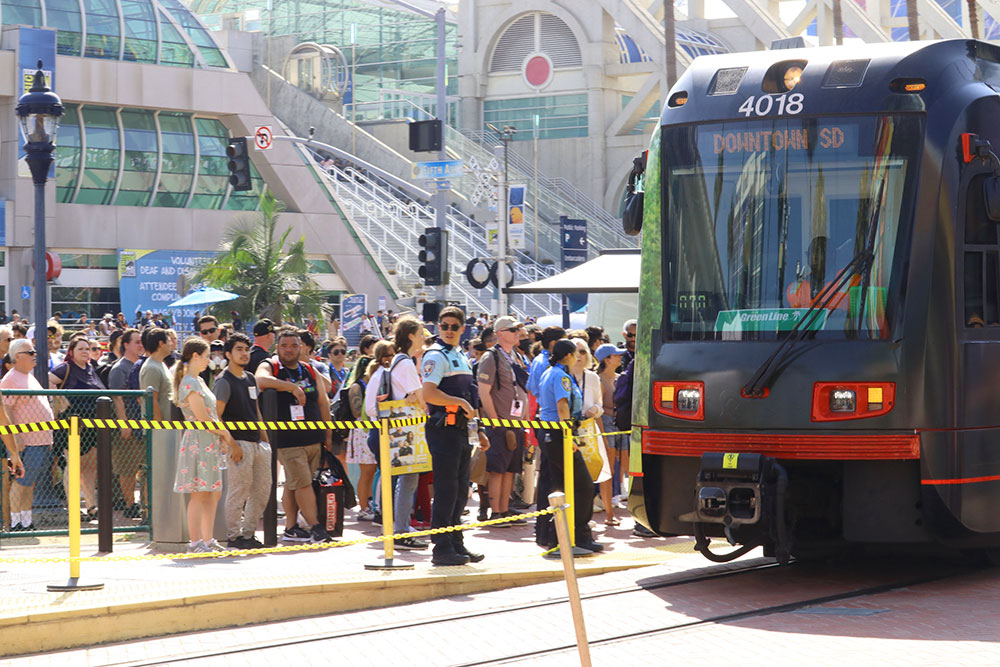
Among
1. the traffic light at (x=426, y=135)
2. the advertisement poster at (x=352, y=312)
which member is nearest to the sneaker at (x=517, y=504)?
the traffic light at (x=426, y=135)

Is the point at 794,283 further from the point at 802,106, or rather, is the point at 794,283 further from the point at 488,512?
the point at 488,512

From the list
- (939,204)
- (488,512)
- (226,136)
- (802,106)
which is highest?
(226,136)

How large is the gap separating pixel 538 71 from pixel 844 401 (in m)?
68.2

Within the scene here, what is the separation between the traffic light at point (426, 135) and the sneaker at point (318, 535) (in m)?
15.7

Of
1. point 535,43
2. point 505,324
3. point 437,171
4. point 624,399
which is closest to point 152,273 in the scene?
point 437,171

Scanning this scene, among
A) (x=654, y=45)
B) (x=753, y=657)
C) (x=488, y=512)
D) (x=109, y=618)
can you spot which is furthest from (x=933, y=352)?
(x=654, y=45)

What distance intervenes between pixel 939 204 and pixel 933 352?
0.92m

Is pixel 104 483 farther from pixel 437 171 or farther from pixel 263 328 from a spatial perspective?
pixel 437 171

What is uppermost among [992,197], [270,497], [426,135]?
[426,135]

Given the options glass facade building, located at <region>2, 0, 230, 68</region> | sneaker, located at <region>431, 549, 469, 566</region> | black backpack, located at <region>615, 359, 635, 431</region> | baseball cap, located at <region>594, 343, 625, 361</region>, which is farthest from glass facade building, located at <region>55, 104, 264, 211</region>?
sneaker, located at <region>431, 549, 469, 566</region>

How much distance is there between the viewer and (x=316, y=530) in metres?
12.4

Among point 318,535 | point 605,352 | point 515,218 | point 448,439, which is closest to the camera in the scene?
point 448,439

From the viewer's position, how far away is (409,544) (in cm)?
1216

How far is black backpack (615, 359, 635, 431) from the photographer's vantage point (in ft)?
45.4
